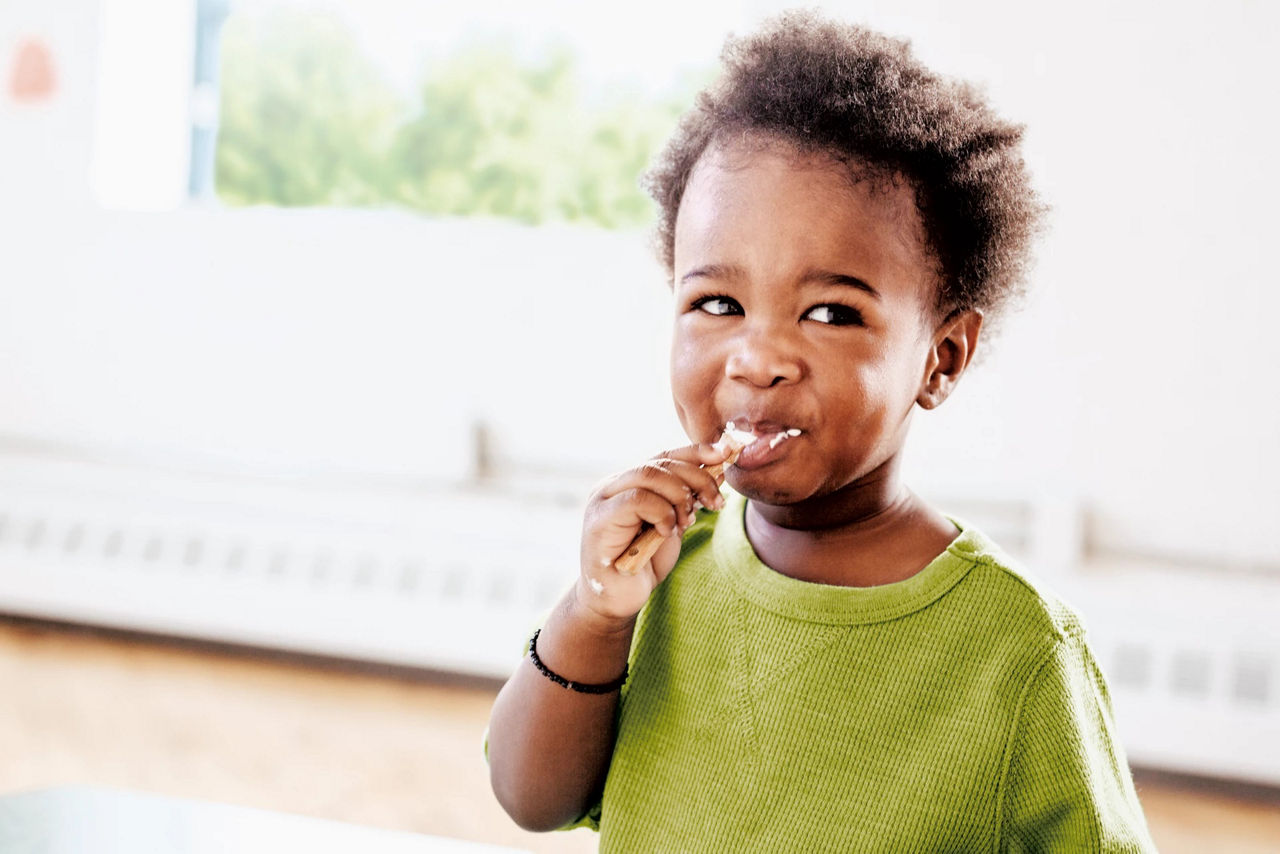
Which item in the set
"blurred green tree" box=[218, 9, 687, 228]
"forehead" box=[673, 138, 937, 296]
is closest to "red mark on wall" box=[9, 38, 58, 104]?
"blurred green tree" box=[218, 9, 687, 228]

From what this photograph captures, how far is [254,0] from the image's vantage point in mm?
2965

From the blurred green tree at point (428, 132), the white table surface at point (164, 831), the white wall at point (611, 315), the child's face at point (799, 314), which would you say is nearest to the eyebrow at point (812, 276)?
the child's face at point (799, 314)

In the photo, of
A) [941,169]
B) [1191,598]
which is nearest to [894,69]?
[941,169]

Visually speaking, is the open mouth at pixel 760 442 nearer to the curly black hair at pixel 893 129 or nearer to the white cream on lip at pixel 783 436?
the white cream on lip at pixel 783 436

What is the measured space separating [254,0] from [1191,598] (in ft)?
7.94

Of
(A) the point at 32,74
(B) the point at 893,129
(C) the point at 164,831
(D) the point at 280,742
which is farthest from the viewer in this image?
(A) the point at 32,74

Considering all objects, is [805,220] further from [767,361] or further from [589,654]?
[589,654]

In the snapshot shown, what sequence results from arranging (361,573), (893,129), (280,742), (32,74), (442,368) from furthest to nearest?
(32,74) < (442,368) < (361,573) < (280,742) < (893,129)

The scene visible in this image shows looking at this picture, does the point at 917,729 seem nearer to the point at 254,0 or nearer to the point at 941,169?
the point at 941,169

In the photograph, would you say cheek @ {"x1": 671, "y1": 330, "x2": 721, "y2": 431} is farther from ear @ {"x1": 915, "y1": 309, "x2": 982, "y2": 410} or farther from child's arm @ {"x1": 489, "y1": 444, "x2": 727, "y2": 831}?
ear @ {"x1": 915, "y1": 309, "x2": 982, "y2": 410}

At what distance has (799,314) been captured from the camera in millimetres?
701

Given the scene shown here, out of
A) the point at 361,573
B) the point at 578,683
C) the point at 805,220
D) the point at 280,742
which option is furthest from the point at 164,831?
the point at 361,573

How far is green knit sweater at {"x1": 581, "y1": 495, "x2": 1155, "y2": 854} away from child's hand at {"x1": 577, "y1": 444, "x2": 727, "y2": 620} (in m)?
0.08

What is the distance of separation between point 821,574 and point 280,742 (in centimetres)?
175
